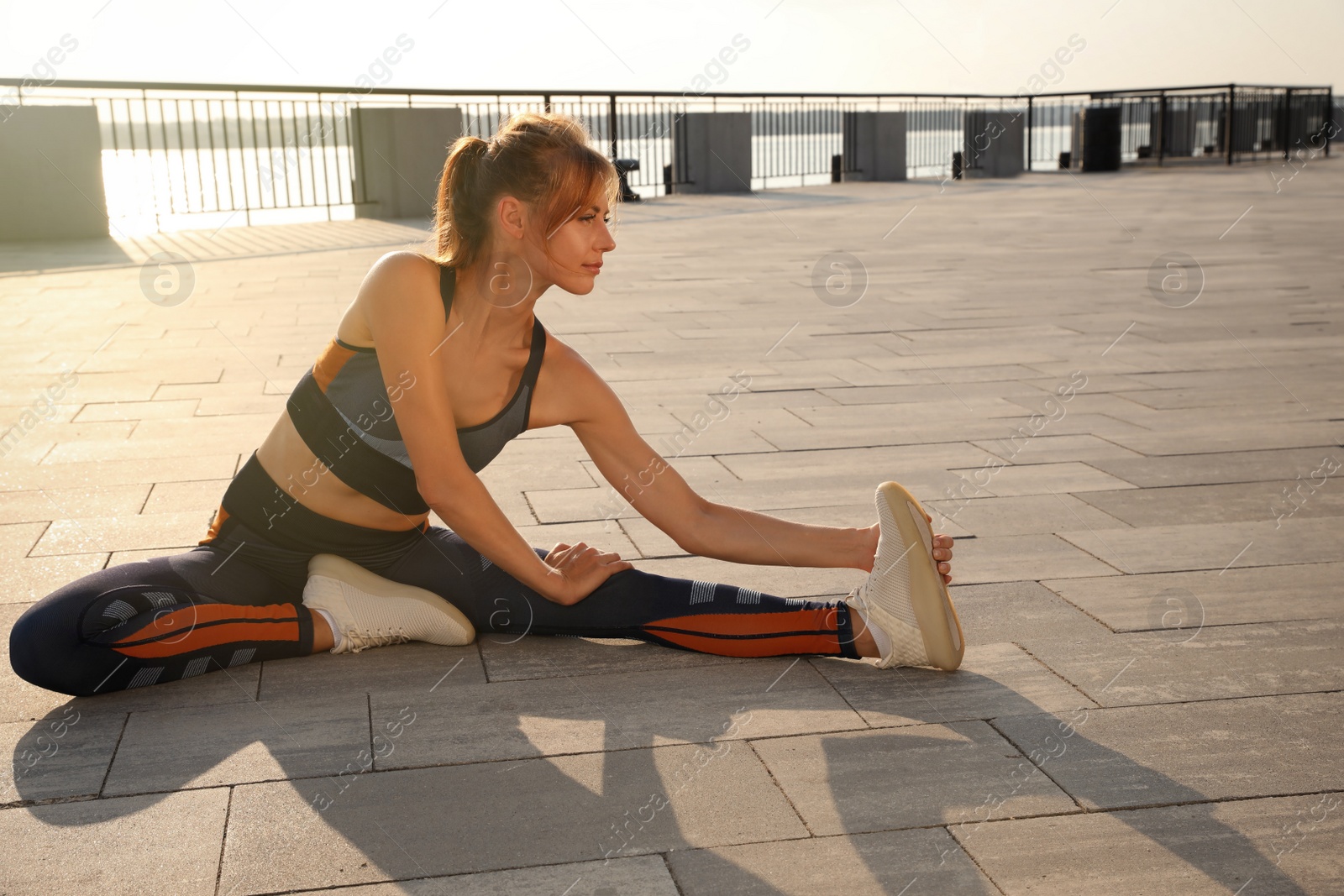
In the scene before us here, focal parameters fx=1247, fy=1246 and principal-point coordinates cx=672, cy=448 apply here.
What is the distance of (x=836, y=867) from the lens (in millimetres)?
1983

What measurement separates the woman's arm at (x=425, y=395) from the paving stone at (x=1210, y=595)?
1.51 metres

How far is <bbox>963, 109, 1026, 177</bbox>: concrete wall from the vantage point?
938 inches

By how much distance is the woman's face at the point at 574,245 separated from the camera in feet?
8.51

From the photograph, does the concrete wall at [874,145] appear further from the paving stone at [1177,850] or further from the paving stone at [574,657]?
the paving stone at [1177,850]

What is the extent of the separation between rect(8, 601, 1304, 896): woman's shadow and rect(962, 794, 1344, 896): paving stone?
10 millimetres

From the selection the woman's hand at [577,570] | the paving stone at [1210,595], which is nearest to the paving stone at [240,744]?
the woman's hand at [577,570]

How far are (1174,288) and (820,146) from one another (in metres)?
14.2

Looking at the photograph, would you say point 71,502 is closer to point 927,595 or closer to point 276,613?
point 276,613

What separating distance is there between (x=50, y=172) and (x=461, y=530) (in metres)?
11.9

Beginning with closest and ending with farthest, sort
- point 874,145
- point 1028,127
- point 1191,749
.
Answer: point 1191,749 → point 874,145 → point 1028,127

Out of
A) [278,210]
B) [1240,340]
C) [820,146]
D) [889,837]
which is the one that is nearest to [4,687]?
[889,837]

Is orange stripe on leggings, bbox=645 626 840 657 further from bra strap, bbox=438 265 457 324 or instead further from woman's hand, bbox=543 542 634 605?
bra strap, bbox=438 265 457 324

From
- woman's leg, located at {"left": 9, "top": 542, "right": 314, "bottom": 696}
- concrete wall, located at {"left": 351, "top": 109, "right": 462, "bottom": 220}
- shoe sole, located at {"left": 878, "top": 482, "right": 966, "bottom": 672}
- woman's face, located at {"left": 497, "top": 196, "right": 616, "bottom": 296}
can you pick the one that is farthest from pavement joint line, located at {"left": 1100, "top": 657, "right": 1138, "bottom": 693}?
concrete wall, located at {"left": 351, "top": 109, "right": 462, "bottom": 220}

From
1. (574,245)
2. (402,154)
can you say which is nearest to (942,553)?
(574,245)
